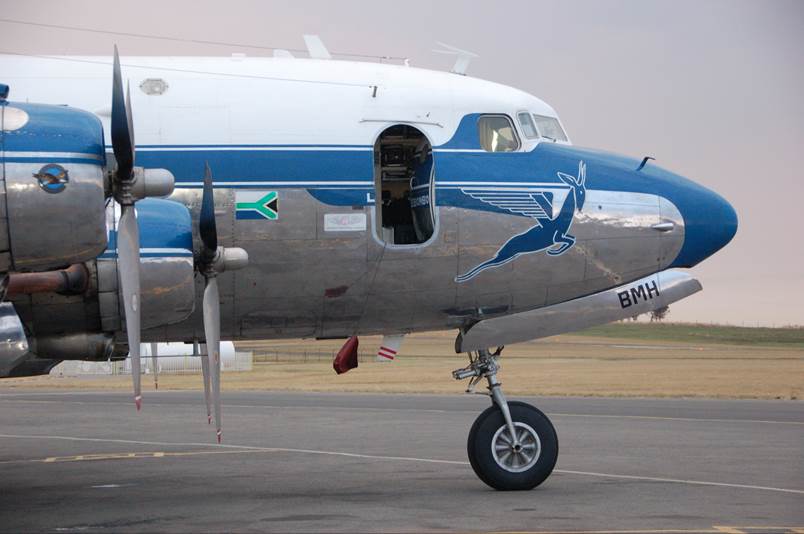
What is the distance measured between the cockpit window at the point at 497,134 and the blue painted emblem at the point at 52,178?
688 centimetres

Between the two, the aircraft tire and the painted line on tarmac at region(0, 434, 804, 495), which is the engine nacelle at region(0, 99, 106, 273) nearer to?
the aircraft tire

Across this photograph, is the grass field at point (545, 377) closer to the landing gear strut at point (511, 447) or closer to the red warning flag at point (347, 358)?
the red warning flag at point (347, 358)

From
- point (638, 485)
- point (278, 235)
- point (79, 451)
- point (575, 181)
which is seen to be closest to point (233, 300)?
point (278, 235)

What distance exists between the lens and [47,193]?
1213cm

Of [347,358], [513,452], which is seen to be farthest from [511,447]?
[347,358]

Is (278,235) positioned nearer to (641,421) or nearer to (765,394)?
(641,421)

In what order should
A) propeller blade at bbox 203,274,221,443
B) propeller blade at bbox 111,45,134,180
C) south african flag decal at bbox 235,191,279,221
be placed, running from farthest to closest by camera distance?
south african flag decal at bbox 235,191,279,221
propeller blade at bbox 203,274,221,443
propeller blade at bbox 111,45,134,180

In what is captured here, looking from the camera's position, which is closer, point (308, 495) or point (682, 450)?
point (308, 495)

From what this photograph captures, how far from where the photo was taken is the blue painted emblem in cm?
1216

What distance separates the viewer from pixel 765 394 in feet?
155

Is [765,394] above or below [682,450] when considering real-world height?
below

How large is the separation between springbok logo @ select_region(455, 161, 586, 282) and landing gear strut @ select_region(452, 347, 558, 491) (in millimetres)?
1698

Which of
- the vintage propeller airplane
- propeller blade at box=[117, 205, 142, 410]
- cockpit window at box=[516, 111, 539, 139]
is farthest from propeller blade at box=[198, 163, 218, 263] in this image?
cockpit window at box=[516, 111, 539, 139]

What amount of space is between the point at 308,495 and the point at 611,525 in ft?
15.9
